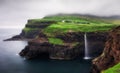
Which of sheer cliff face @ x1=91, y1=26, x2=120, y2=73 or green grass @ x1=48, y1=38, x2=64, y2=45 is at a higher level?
sheer cliff face @ x1=91, y1=26, x2=120, y2=73

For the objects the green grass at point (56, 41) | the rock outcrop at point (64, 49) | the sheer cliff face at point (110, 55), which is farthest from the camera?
the green grass at point (56, 41)

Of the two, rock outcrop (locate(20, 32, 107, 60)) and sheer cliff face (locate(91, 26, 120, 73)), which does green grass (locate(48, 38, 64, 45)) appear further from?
sheer cliff face (locate(91, 26, 120, 73))

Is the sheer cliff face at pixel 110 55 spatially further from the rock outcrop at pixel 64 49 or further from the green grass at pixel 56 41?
the green grass at pixel 56 41

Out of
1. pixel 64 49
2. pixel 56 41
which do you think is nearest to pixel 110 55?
pixel 64 49

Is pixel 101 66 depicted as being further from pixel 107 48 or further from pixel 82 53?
pixel 82 53

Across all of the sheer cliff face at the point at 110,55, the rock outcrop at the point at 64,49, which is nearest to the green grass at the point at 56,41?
the rock outcrop at the point at 64,49

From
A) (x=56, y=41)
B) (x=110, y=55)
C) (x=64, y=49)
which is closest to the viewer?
(x=110, y=55)

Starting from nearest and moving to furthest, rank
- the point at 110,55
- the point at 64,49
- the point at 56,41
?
1. the point at 110,55
2. the point at 64,49
3. the point at 56,41

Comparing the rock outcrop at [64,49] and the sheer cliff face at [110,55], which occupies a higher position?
the sheer cliff face at [110,55]

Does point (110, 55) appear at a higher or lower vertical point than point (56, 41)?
higher

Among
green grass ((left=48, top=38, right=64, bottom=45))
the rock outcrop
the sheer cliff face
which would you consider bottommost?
the rock outcrop

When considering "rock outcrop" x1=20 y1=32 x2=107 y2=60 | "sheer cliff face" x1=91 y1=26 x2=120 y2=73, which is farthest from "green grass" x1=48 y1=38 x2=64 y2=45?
"sheer cliff face" x1=91 y1=26 x2=120 y2=73

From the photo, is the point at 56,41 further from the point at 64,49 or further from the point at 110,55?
the point at 110,55
